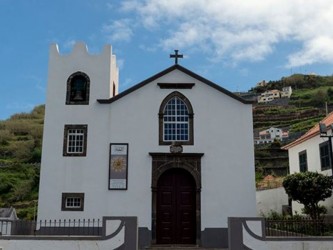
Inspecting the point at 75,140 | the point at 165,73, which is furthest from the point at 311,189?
the point at 75,140

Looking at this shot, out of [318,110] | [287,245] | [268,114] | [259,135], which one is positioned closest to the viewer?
[287,245]

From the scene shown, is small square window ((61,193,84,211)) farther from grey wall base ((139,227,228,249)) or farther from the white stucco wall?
the white stucco wall

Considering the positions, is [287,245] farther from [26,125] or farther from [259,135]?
[26,125]

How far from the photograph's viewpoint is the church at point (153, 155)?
57.6ft

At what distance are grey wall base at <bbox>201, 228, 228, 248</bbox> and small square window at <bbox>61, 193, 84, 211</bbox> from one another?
515cm

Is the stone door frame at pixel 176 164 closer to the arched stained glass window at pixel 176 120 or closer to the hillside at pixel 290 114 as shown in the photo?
the arched stained glass window at pixel 176 120

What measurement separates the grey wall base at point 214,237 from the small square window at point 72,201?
16.9 feet

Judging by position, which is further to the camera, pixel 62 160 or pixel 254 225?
pixel 62 160

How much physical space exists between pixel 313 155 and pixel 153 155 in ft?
33.2

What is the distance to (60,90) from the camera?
19047mm

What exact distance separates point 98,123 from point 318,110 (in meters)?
71.8

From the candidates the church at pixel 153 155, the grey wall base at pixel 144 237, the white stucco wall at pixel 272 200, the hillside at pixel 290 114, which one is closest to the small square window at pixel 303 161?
the white stucco wall at pixel 272 200

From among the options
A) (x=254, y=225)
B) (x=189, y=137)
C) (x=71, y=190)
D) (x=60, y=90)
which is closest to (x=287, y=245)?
(x=254, y=225)

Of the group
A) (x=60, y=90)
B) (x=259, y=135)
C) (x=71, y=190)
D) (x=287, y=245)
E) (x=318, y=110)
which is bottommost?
(x=287, y=245)
